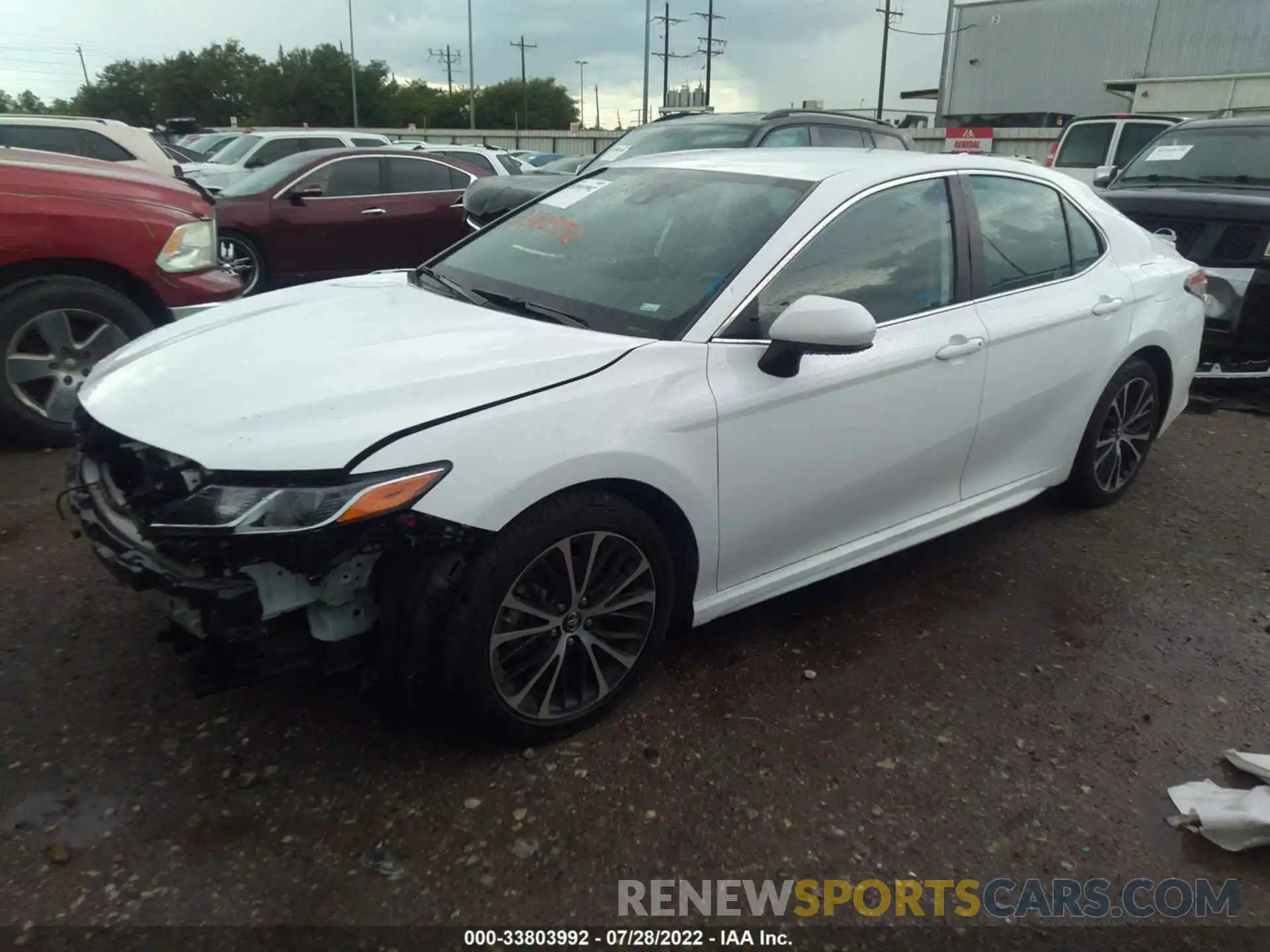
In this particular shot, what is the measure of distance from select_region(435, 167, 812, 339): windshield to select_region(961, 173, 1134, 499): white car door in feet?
3.13

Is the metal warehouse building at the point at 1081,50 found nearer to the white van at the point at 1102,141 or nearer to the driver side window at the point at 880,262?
the white van at the point at 1102,141

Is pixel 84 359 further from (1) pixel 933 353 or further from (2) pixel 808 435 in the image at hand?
(1) pixel 933 353

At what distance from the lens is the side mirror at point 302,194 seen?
28.2ft

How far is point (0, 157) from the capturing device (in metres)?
4.73

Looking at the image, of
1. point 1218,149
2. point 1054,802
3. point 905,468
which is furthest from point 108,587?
point 1218,149

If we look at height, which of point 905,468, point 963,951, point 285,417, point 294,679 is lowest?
point 963,951

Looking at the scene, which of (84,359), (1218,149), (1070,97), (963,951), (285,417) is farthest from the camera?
(1070,97)

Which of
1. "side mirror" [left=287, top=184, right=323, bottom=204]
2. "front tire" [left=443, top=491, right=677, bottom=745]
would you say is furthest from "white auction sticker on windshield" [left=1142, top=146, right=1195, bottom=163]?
"side mirror" [left=287, top=184, right=323, bottom=204]

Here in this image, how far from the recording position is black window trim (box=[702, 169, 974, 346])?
2.81 meters

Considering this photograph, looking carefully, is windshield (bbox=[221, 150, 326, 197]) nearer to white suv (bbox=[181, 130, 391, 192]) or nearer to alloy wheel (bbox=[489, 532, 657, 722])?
white suv (bbox=[181, 130, 391, 192])

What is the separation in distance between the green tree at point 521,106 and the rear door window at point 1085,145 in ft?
235

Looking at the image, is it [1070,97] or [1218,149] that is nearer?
[1218,149]

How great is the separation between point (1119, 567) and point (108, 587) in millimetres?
3987

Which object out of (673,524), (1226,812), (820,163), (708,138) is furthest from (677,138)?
(1226,812)
